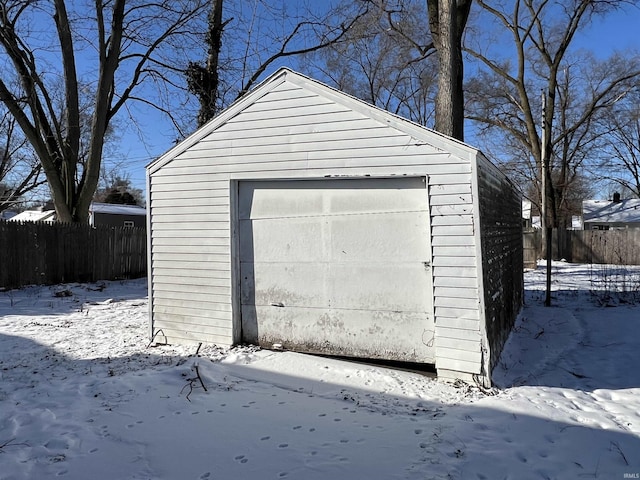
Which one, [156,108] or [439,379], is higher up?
[156,108]

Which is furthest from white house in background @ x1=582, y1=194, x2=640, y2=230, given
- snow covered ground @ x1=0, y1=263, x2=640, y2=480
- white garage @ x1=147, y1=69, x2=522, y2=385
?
white garage @ x1=147, y1=69, x2=522, y2=385

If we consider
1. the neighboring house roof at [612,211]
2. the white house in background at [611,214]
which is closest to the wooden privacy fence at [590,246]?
the white house in background at [611,214]

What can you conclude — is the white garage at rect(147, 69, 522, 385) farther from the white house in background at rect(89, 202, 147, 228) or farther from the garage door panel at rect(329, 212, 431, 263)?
the white house in background at rect(89, 202, 147, 228)

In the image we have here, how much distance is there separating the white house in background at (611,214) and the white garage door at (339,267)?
35022 mm

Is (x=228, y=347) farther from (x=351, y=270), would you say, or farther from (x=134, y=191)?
(x=134, y=191)

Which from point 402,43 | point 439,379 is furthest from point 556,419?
point 402,43

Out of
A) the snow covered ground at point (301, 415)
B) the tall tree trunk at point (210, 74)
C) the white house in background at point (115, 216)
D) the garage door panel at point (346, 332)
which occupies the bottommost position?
the snow covered ground at point (301, 415)

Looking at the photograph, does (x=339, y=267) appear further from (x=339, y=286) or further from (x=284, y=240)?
(x=284, y=240)

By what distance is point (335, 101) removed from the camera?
5195 mm

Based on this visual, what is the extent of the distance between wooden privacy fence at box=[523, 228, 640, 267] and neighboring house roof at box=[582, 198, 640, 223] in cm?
1483

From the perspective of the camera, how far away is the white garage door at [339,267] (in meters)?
5.01

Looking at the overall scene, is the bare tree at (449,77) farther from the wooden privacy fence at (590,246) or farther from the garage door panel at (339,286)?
the wooden privacy fence at (590,246)

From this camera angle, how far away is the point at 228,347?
18.9 ft

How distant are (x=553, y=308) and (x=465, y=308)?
571 cm
